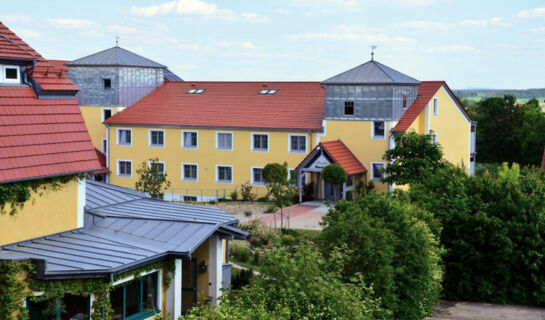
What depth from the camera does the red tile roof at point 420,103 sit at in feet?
151

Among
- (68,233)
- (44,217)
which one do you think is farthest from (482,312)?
(44,217)

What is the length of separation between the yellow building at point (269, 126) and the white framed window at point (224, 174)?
0.06m

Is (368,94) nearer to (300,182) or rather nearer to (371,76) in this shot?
(371,76)

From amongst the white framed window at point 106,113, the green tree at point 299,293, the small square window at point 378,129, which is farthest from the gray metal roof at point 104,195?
the white framed window at point 106,113

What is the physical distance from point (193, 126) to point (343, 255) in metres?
32.3

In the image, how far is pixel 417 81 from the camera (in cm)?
4831

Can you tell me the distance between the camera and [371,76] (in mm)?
46406

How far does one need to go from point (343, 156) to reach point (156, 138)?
Result: 12460 mm

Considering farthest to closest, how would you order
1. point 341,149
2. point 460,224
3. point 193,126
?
point 193,126 < point 341,149 < point 460,224

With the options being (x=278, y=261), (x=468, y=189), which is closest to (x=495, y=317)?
(x=468, y=189)

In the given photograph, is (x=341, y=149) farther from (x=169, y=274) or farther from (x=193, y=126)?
(x=169, y=274)

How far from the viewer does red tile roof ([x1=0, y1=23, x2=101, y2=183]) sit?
1683 cm

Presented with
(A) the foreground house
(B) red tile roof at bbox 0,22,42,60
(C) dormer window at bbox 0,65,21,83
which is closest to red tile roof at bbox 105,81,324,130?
(A) the foreground house

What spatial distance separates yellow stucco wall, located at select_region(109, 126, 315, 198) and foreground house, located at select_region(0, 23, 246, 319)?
91.1 feet
